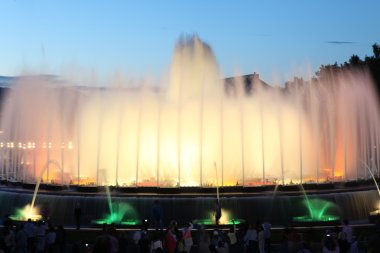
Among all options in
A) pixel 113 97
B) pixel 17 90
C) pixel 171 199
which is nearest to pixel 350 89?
pixel 113 97

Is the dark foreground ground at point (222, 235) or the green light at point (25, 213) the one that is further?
the green light at point (25, 213)

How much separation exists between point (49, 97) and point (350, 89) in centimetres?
1699

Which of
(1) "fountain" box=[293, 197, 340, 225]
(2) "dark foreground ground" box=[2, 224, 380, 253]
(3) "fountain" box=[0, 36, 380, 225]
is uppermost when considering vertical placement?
(3) "fountain" box=[0, 36, 380, 225]

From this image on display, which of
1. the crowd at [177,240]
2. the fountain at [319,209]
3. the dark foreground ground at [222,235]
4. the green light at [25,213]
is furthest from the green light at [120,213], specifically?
the fountain at [319,209]

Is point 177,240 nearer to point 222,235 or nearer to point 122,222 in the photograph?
point 222,235

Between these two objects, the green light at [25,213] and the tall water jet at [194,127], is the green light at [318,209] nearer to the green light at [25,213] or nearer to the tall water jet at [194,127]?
the tall water jet at [194,127]

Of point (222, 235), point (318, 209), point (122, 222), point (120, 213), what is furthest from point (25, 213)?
point (318, 209)

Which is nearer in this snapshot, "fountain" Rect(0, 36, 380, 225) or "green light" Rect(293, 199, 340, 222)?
"green light" Rect(293, 199, 340, 222)

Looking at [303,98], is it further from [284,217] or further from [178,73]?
[284,217]

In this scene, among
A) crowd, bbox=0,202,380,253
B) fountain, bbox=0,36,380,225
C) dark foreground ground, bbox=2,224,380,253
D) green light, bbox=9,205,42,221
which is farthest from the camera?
fountain, bbox=0,36,380,225

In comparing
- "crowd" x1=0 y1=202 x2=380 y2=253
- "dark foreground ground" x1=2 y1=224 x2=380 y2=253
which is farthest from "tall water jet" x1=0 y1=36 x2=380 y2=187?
"crowd" x1=0 y1=202 x2=380 y2=253

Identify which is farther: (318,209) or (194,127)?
(194,127)

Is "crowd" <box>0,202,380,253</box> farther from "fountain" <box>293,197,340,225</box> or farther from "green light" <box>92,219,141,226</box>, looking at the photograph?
"fountain" <box>293,197,340,225</box>

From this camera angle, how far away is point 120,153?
2775 centimetres
